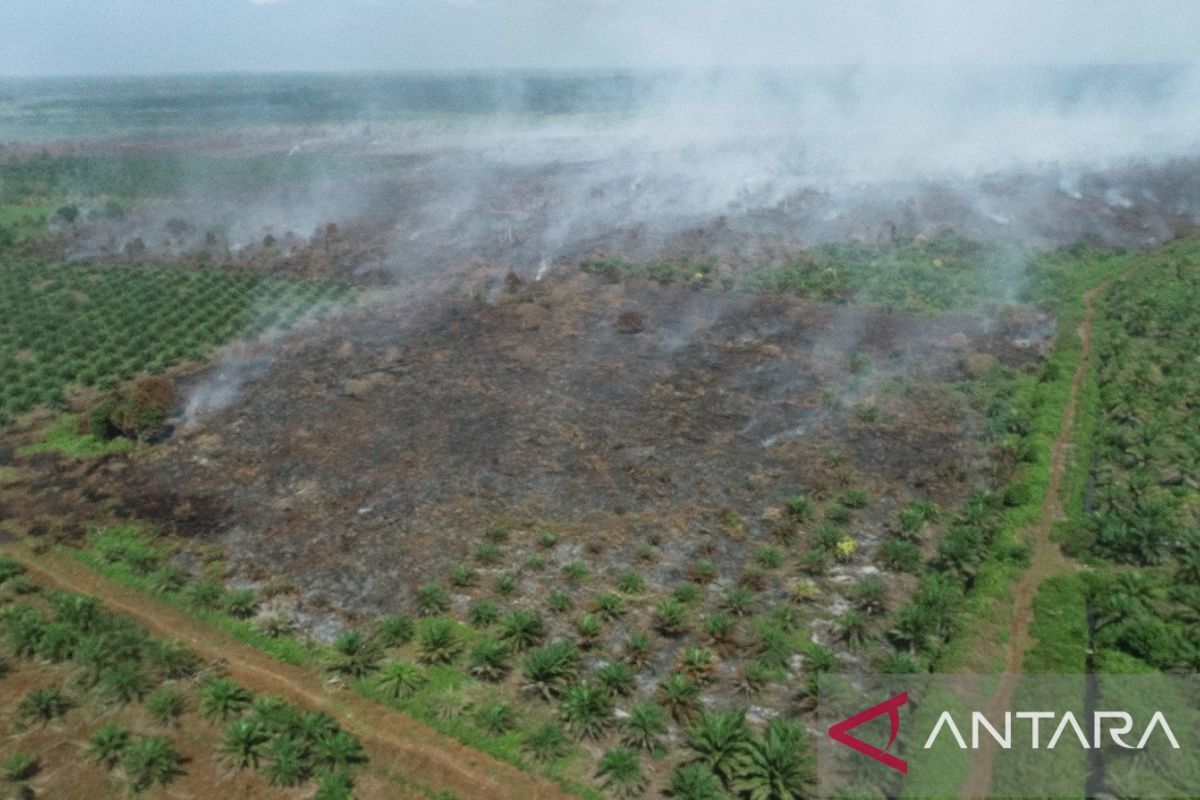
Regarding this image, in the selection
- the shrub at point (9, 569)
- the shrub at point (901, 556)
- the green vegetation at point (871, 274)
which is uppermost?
the green vegetation at point (871, 274)

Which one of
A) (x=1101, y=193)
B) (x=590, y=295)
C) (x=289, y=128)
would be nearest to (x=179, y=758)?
(x=590, y=295)

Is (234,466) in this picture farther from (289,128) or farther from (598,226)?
(289,128)

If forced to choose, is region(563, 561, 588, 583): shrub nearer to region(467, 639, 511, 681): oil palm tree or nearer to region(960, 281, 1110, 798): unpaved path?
region(467, 639, 511, 681): oil palm tree

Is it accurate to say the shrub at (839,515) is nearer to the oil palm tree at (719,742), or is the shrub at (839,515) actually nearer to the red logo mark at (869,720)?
the red logo mark at (869,720)

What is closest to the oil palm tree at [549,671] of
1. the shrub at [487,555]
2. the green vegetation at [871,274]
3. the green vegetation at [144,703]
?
the green vegetation at [144,703]

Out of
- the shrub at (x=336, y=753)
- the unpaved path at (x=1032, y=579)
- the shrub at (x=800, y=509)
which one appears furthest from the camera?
the shrub at (x=800, y=509)
